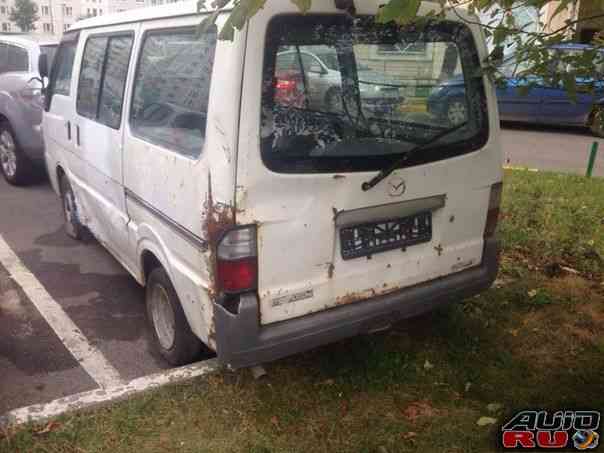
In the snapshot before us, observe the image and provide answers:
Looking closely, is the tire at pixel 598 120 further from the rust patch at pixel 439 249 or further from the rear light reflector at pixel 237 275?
the rear light reflector at pixel 237 275

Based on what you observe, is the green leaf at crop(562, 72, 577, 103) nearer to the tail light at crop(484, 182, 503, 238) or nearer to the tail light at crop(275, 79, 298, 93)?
the tail light at crop(484, 182, 503, 238)

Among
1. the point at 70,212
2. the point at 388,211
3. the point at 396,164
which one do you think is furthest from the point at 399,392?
the point at 70,212

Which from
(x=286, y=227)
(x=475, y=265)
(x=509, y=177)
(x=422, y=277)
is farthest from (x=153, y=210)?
(x=509, y=177)

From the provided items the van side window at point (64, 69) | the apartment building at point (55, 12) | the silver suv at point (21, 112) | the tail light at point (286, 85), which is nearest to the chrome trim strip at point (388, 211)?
the tail light at point (286, 85)

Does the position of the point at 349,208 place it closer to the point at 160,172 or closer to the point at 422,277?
the point at 422,277

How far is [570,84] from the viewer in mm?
2902

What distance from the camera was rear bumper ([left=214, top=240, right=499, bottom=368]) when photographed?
255cm

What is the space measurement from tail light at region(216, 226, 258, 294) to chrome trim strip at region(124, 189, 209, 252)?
0.39 feet

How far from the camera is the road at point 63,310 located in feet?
10.6

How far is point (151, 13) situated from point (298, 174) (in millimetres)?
1347

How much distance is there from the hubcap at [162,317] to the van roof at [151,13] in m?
1.45

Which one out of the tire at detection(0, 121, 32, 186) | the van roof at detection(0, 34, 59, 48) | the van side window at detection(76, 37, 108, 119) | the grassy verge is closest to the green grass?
the grassy verge

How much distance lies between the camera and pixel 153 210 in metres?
3.06

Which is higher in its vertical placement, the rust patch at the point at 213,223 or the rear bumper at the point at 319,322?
the rust patch at the point at 213,223
